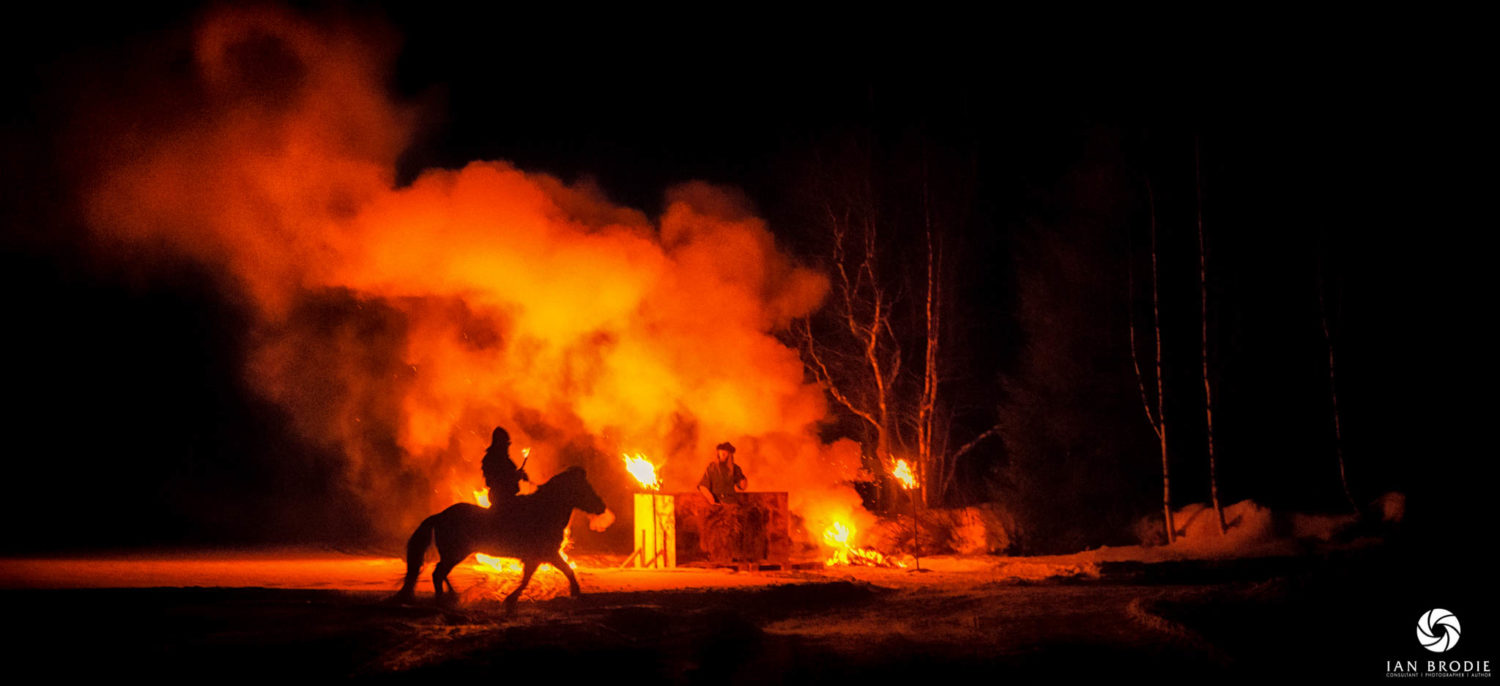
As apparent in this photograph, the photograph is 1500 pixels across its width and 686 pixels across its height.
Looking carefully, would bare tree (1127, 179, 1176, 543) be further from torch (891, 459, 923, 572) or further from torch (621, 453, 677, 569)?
torch (621, 453, 677, 569)

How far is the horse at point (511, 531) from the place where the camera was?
41.0 ft

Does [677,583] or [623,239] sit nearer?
[677,583]

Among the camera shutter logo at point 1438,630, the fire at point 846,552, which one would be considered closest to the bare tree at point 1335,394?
the fire at point 846,552

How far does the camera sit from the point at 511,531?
12.7 metres

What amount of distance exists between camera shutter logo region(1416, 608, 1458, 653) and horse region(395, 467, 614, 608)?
8.61 m

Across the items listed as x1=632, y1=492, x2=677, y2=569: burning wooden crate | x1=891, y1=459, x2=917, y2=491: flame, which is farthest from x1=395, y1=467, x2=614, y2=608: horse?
x1=891, y1=459, x2=917, y2=491: flame

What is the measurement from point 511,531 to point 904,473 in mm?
12203

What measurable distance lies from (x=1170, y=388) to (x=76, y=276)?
85.7 feet

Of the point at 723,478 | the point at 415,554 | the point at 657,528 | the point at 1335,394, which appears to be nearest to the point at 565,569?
the point at 415,554

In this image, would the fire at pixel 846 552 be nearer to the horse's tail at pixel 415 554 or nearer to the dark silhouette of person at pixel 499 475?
the dark silhouette of person at pixel 499 475

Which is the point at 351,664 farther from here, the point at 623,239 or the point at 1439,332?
the point at 1439,332

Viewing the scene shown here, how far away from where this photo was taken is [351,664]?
8.40 metres

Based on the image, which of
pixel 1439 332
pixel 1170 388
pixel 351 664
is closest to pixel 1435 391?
pixel 1439 332

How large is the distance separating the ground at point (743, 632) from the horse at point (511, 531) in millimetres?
432
